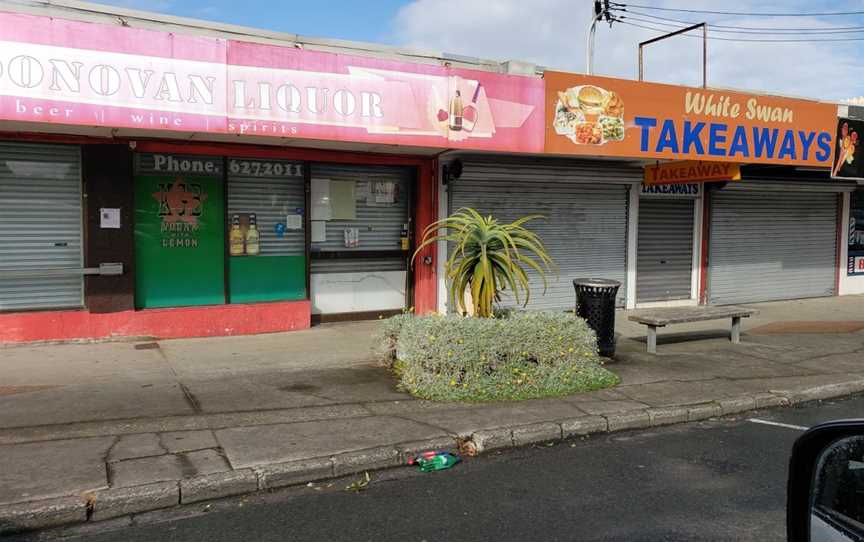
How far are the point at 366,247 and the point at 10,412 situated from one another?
629 cm

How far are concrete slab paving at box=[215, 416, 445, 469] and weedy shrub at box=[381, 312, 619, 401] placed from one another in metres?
0.97

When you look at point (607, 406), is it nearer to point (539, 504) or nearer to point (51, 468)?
point (539, 504)

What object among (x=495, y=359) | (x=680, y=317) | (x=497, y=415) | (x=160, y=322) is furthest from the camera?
(x=160, y=322)

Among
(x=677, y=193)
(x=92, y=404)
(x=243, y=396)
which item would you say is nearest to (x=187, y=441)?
(x=243, y=396)

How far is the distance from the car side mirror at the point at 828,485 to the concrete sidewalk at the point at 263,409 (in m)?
3.69

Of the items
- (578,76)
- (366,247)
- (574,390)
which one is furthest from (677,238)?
(574,390)

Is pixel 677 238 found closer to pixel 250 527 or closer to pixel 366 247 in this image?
pixel 366 247

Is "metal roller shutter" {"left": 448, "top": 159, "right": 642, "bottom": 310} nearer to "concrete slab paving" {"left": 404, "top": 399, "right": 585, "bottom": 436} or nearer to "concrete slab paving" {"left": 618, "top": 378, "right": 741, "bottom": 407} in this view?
"concrete slab paving" {"left": 618, "top": 378, "right": 741, "bottom": 407}

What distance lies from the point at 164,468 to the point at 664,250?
1167 cm

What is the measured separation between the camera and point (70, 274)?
943cm

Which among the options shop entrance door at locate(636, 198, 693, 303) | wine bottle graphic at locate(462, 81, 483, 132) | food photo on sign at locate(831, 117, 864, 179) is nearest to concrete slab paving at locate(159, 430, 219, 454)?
wine bottle graphic at locate(462, 81, 483, 132)

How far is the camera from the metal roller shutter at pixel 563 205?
12.1m

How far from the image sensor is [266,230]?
1080 cm

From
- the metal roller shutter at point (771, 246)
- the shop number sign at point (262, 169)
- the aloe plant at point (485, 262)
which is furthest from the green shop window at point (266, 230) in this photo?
the metal roller shutter at point (771, 246)
